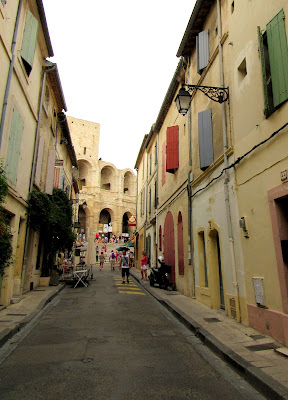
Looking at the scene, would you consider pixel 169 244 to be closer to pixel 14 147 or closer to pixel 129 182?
pixel 14 147

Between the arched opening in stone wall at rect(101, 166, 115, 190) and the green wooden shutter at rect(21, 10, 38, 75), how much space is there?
148 feet

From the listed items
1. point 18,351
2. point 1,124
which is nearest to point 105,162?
point 1,124

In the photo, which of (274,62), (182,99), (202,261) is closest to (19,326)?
(202,261)

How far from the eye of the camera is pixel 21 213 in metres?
9.81

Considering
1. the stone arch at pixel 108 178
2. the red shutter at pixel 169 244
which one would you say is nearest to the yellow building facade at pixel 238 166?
the red shutter at pixel 169 244

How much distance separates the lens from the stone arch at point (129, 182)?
191ft

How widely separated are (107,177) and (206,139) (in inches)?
1907

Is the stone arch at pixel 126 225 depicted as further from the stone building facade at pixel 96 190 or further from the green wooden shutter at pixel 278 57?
the green wooden shutter at pixel 278 57

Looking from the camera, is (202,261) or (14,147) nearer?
(14,147)

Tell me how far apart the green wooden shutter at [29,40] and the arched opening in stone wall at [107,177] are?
45.2 metres

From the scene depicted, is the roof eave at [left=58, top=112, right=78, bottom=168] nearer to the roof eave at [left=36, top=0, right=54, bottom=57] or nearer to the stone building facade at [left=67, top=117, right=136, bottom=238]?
the roof eave at [left=36, top=0, right=54, bottom=57]

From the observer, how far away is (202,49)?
9.74 meters

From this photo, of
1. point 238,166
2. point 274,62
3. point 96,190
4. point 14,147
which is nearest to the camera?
point 274,62

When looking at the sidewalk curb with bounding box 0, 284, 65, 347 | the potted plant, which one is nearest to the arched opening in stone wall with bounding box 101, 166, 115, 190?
the potted plant
